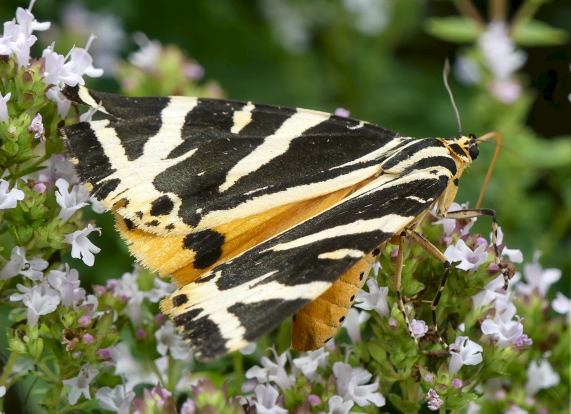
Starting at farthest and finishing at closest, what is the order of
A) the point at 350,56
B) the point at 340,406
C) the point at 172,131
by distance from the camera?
the point at 350,56, the point at 172,131, the point at 340,406

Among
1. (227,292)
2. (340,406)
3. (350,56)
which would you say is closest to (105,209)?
(227,292)

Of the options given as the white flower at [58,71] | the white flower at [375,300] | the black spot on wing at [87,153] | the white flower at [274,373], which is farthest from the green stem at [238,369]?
the white flower at [58,71]

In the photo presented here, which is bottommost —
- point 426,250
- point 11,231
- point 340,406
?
point 340,406

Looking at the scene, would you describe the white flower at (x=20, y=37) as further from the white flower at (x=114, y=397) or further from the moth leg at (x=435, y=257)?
the moth leg at (x=435, y=257)

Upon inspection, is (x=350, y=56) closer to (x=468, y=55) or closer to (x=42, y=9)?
(x=468, y=55)

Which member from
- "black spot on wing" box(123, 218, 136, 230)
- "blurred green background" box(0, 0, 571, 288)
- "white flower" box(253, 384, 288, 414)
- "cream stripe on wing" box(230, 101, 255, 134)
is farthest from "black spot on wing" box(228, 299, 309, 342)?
"blurred green background" box(0, 0, 571, 288)

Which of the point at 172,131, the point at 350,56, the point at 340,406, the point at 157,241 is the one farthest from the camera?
A: the point at 350,56

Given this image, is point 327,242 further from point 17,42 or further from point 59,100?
point 17,42
